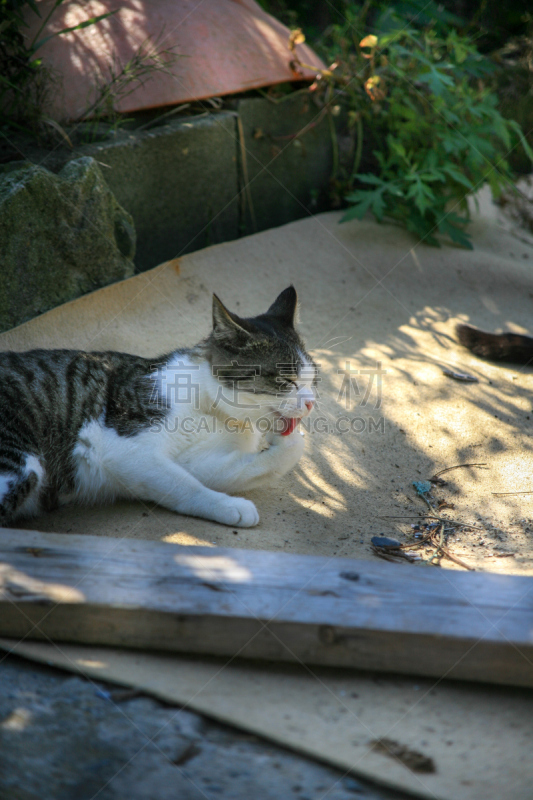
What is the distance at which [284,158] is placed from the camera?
18.2 ft

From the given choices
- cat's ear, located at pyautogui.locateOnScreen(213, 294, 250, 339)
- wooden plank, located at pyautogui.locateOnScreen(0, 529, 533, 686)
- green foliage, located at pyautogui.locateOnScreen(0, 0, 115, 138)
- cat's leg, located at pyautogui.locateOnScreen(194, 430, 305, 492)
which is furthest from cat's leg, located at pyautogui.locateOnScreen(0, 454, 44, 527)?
green foliage, located at pyautogui.locateOnScreen(0, 0, 115, 138)

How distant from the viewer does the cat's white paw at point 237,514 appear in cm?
253

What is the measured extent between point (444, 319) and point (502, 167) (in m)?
1.82

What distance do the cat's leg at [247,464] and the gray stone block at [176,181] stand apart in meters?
2.47

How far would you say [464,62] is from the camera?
5613 millimetres

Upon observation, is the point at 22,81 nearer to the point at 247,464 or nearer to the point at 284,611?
the point at 247,464

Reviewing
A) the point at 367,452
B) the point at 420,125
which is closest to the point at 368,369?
the point at 367,452

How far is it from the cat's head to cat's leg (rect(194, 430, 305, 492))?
0.09 meters

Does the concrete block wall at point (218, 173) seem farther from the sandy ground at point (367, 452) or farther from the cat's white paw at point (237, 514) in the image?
the cat's white paw at point (237, 514)

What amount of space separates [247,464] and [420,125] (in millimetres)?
3964

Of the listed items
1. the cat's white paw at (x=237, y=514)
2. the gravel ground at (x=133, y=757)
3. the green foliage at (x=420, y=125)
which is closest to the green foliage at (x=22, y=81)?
the green foliage at (x=420, y=125)

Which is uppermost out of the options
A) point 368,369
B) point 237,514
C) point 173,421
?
point 173,421

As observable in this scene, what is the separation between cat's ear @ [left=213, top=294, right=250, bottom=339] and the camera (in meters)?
2.56

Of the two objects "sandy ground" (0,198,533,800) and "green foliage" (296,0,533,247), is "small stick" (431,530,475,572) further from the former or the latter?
"green foliage" (296,0,533,247)
